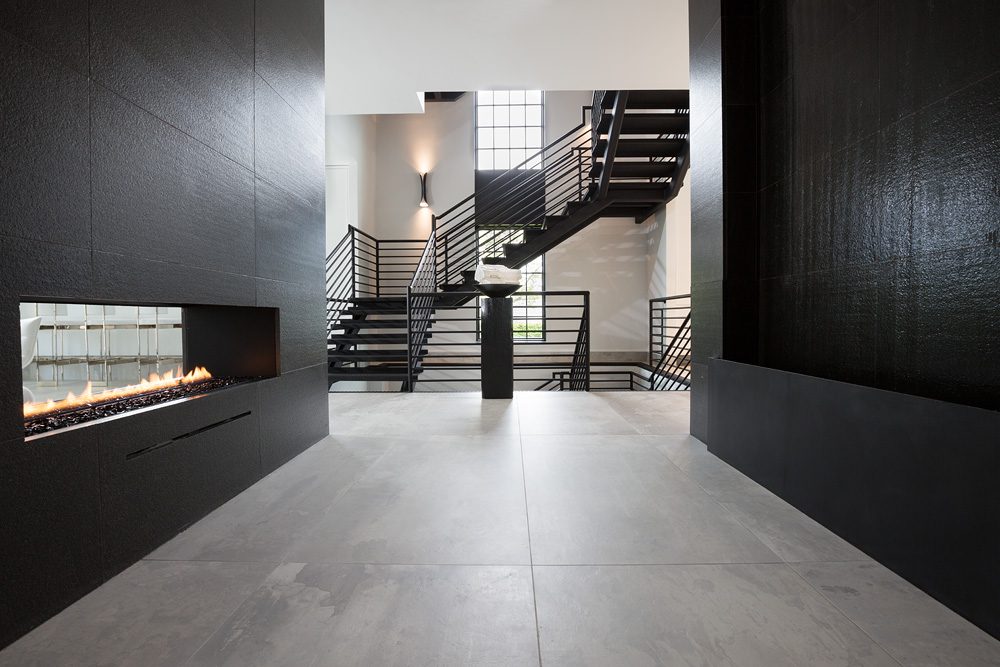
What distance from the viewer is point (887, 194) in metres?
1.72

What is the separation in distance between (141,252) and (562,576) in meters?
1.52

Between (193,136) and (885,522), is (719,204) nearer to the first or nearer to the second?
(885,522)

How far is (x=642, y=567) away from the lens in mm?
1520

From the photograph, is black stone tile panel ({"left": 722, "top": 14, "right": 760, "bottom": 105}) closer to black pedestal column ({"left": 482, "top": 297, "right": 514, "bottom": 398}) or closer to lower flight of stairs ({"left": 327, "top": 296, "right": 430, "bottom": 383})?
black pedestal column ({"left": 482, "top": 297, "right": 514, "bottom": 398})

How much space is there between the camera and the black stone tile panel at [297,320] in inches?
102

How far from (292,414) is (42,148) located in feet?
5.66

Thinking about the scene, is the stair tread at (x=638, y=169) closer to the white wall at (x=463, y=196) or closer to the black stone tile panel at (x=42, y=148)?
the white wall at (x=463, y=196)

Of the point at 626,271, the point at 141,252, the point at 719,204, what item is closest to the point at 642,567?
the point at 141,252

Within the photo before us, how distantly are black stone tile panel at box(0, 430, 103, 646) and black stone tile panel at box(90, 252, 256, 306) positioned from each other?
1.32 ft

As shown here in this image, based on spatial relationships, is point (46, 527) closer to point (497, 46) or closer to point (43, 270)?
point (43, 270)

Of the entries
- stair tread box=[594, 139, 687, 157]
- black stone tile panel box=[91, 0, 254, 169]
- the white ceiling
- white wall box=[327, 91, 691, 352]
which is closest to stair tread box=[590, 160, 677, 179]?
stair tread box=[594, 139, 687, 157]

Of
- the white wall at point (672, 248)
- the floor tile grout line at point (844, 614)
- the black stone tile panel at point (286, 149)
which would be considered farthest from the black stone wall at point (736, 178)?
the white wall at point (672, 248)

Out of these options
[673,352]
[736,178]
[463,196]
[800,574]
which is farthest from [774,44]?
[463,196]

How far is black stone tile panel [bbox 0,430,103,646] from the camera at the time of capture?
117cm
